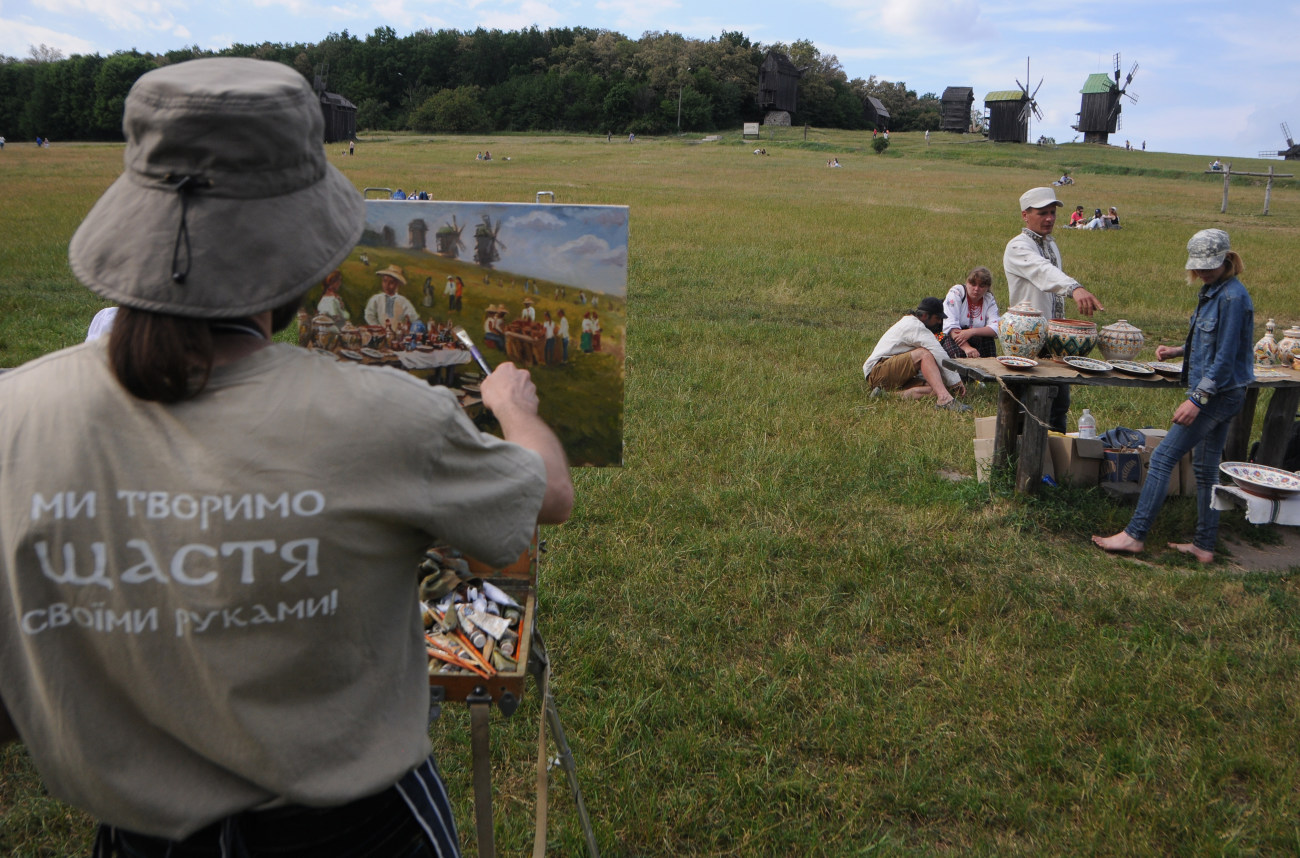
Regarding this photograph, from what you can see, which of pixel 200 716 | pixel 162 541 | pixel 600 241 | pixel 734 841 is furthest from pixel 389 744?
pixel 734 841

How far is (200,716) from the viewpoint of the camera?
1329 millimetres

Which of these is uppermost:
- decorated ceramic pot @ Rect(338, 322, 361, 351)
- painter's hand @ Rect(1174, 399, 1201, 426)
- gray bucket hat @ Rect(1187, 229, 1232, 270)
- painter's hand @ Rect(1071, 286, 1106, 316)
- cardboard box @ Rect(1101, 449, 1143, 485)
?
gray bucket hat @ Rect(1187, 229, 1232, 270)

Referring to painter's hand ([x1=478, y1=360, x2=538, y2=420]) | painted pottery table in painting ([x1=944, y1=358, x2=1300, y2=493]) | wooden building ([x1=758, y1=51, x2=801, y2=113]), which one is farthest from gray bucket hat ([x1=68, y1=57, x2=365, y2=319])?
wooden building ([x1=758, y1=51, x2=801, y2=113])

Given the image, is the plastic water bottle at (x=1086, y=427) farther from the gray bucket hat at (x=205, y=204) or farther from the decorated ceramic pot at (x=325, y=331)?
the gray bucket hat at (x=205, y=204)

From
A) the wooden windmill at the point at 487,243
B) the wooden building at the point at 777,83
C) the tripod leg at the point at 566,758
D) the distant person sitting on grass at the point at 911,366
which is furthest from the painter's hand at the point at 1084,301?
the wooden building at the point at 777,83

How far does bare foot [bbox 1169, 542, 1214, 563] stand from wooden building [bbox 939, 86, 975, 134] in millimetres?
97055

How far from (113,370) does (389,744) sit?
0.72m

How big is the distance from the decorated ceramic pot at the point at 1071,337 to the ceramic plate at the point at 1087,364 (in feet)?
0.19

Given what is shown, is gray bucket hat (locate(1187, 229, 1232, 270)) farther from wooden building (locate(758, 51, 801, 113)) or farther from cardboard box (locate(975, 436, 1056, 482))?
wooden building (locate(758, 51, 801, 113))

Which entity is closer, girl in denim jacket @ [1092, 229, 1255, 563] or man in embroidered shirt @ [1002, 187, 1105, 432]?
girl in denim jacket @ [1092, 229, 1255, 563]

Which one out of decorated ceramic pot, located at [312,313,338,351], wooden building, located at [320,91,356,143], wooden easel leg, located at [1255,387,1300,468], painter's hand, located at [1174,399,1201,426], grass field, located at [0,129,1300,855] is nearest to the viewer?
decorated ceramic pot, located at [312,313,338,351]

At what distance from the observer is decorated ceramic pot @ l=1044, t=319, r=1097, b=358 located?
6469mm

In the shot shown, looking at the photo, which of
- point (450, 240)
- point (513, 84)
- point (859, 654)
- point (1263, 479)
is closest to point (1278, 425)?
point (1263, 479)

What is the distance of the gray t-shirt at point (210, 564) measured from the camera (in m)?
1.27
